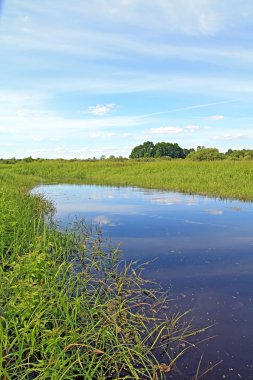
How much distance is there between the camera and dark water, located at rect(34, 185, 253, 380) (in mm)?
4746

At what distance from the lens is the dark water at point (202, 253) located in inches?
187

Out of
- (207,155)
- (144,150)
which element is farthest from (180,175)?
(144,150)

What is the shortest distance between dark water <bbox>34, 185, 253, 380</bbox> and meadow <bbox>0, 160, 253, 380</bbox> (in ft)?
1.32

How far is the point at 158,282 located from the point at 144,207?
29.7ft

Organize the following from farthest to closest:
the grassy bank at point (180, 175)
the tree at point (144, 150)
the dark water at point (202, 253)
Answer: the tree at point (144, 150), the grassy bank at point (180, 175), the dark water at point (202, 253)

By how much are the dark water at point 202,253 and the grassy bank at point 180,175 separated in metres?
4.57

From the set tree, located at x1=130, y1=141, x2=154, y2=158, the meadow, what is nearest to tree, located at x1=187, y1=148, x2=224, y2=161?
the meadow

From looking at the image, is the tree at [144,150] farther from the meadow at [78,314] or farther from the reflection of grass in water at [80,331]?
the reflection of grass in water at [80,331]

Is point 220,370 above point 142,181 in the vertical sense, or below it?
below

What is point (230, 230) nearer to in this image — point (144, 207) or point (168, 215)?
point (168, 215)

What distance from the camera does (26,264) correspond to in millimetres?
5000

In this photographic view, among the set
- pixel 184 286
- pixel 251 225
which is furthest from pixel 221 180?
pixel 184 286

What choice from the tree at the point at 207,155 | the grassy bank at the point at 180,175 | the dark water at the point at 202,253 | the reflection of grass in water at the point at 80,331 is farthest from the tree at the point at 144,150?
the reflection of grass in water at the point at 80,331

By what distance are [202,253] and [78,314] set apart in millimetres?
4724
